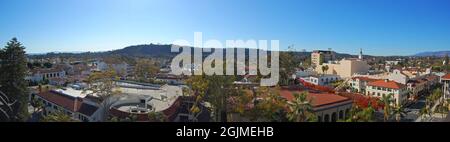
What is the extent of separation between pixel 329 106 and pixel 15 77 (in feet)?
26.9

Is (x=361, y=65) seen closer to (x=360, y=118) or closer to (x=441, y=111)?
(x=441, y=111)

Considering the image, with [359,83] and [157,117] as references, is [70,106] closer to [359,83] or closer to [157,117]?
[157,117]

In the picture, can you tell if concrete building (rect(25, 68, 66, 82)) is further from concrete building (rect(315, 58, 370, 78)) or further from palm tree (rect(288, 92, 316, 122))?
concrete building (rect(315, 58, 370, 78))

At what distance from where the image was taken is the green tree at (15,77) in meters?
8.34

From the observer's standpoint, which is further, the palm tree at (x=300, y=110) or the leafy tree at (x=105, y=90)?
the leafy tree at (x=105, y=90)

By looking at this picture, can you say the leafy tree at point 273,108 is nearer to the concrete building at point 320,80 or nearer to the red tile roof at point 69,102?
the red tile roof at point 69,102

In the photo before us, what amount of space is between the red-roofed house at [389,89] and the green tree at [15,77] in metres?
13.7

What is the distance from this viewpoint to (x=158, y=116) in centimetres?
796

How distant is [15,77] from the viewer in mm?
8617

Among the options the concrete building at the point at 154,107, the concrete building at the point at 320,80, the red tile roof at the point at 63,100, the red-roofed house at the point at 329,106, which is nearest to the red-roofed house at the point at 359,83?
the concrete building at the point at 320,80

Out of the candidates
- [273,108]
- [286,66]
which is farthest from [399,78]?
[273,108]

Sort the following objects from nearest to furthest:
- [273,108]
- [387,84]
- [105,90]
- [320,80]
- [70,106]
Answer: [273,108] → [105,90] → [70,106] → [387,84] → [320,80]
